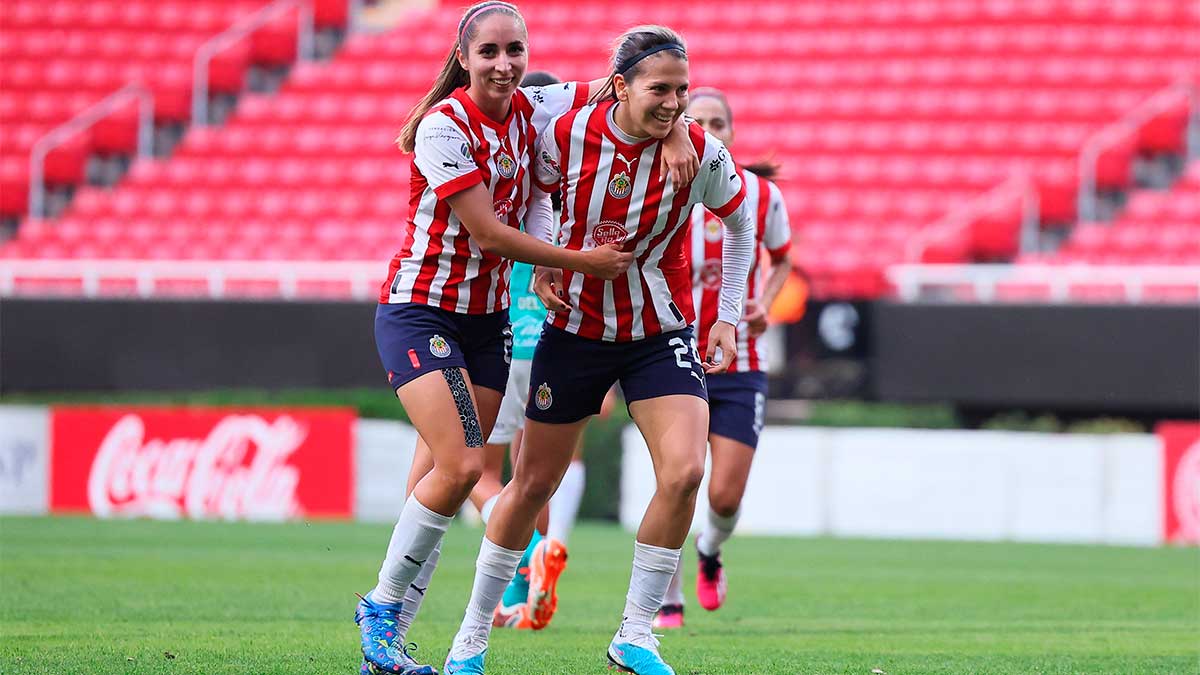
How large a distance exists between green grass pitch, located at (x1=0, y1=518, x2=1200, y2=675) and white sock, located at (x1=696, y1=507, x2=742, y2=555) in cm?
32

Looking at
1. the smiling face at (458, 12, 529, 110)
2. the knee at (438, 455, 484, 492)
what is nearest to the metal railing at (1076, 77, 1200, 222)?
the smiling face at (458, 12, 529, 110)

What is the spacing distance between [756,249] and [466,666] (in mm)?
2913

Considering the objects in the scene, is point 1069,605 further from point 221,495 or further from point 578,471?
point 221,495

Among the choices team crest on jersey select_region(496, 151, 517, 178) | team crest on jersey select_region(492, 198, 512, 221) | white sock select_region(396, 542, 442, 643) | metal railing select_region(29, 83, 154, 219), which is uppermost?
metal railing select_region(29, 83, 154, 219)

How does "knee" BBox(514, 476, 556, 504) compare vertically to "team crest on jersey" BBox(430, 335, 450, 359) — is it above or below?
below

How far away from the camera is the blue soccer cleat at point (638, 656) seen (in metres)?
5.15

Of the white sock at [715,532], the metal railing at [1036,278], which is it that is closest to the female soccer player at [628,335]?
the white sock at [715,532]

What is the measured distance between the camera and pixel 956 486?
1448cm

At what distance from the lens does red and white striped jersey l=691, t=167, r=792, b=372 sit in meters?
7.39

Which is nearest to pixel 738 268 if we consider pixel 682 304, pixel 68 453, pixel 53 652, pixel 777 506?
pixel 682 304

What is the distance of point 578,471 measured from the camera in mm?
8109

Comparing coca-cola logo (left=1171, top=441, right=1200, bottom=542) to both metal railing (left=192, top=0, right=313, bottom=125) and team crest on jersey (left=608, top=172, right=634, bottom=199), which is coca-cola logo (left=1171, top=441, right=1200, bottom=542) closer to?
team crest on jersey (left=608, top=172, right=634, bottom=199)

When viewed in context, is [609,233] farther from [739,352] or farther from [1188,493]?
[1188,493]

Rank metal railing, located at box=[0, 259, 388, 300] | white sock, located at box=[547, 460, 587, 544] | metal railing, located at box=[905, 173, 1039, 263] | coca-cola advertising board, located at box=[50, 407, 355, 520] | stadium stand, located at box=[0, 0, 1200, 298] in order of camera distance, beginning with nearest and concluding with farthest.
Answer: white sock, located at box=[547, 460, 587, 544]
coca-cola advertising board, located at box=[50, 407, 355, 520]
metal railing, located at box=[0, 259, 388, 300]
metal railing, located at box=[905, 173, 1039, 263]
stadium stand, located at box=[0, 0, 1200, 298]
